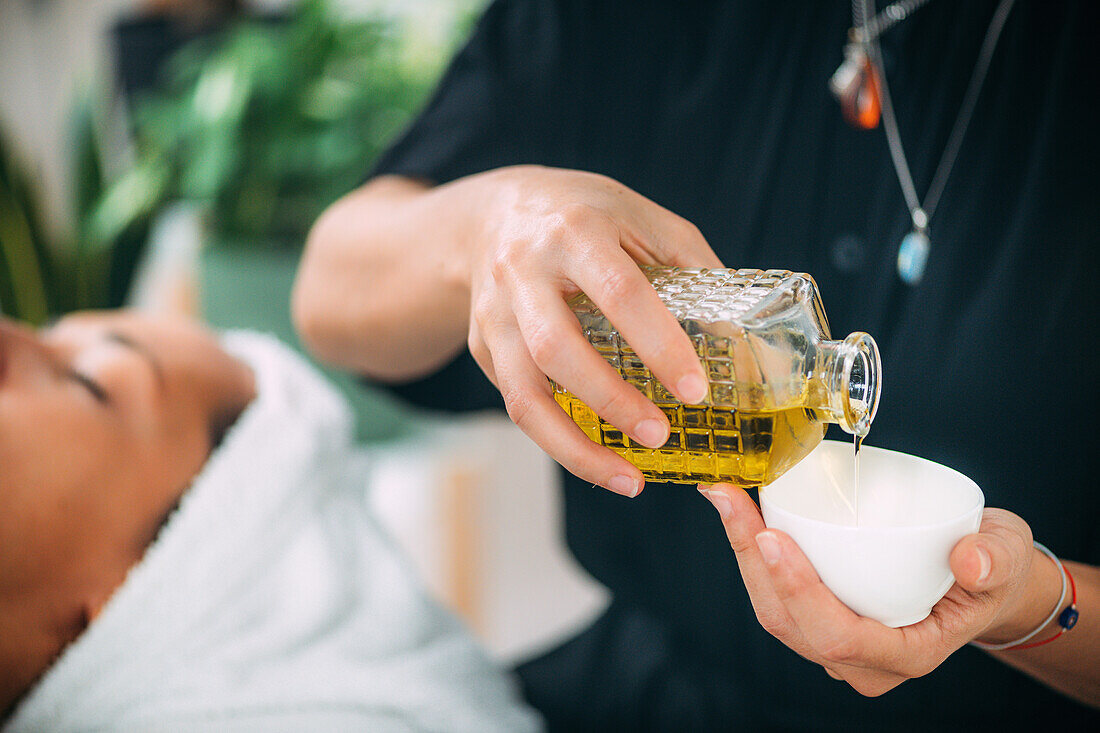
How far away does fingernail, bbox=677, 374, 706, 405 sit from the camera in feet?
1.07

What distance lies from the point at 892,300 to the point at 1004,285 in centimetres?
6

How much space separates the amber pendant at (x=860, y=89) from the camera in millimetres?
527

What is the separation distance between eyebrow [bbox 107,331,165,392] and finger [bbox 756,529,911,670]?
1.51 feet

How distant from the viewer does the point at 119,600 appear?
1.83 feet

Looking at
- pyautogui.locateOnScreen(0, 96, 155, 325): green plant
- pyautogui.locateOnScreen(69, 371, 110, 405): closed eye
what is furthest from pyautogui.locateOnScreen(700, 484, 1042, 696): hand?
pyautogui.locateOnScreen(0, 96, 155, 325): green plant

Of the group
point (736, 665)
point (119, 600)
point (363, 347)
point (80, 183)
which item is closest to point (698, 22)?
point (363, 347)

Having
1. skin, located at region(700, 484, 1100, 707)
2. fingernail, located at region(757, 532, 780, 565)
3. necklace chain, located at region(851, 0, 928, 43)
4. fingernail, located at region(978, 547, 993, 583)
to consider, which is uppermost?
necklace chain, located at region(851, 0, 928, 43)

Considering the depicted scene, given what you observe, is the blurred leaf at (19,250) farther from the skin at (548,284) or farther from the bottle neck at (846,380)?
the bottle neck at (846,380)

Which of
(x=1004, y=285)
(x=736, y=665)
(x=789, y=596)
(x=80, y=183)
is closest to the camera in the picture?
(x=789, y=596)

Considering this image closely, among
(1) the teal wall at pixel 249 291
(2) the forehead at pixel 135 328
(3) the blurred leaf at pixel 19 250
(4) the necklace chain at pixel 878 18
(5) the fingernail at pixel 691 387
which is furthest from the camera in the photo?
(3) the blurred leaf at pixel 19 250

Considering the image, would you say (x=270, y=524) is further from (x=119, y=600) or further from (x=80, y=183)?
(x=80, y=183)

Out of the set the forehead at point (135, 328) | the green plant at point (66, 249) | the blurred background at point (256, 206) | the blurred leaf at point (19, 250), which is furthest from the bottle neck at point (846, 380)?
the blurred leaf at point (19, 250)

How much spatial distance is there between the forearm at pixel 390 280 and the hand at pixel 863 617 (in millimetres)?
214

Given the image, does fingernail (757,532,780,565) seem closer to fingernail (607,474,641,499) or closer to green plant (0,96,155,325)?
fingernail (607,474,641,499)
